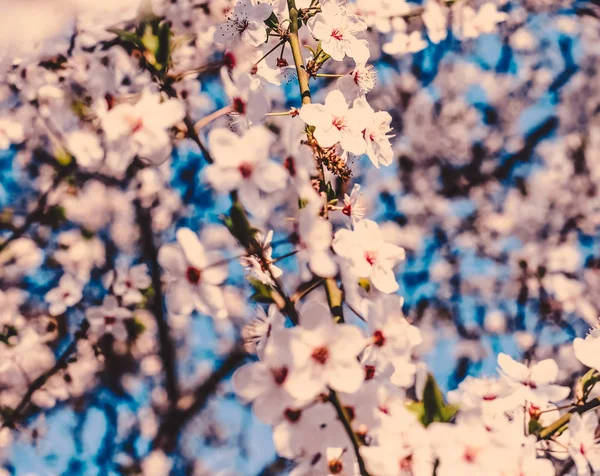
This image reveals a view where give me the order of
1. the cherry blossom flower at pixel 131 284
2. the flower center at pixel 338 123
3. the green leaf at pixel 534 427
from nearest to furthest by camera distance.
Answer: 1. the green leaf at pixel 534 427
2. the flower center at pixel 338 123
3. the cherry blossom flower at pixel 131 284

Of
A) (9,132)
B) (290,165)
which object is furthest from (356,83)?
(9,132)

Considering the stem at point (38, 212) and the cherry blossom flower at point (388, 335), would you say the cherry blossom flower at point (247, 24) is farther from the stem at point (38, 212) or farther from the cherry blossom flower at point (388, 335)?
the stem at point (38, 212)

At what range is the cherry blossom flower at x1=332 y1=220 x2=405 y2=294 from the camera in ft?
2.84

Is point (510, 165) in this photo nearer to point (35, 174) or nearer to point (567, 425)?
point (567, 425)

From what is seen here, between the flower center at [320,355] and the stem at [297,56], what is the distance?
535 millimetres

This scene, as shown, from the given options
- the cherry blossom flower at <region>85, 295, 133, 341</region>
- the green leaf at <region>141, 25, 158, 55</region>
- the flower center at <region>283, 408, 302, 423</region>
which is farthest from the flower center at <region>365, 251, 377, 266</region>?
the cherry blossom flower at <region>85, 295, 133, 341</region>

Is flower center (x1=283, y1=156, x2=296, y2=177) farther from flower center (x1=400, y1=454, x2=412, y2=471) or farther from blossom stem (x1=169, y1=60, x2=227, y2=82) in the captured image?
flower center (x1=400, y1=454, x2=412, y2=471)

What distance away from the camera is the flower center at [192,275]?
827mm

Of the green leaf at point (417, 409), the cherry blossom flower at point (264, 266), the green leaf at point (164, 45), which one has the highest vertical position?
the green leaf at point (164, 45)

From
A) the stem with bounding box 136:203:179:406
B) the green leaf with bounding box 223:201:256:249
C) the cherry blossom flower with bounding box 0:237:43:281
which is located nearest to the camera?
the green leaf with bounding box 223:201:256:249

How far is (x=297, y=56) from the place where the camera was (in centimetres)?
103

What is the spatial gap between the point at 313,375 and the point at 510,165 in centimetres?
489

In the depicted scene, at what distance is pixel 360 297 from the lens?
3.15ft

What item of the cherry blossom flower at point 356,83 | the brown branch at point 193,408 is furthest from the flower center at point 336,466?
the brown branch at point 193,408
